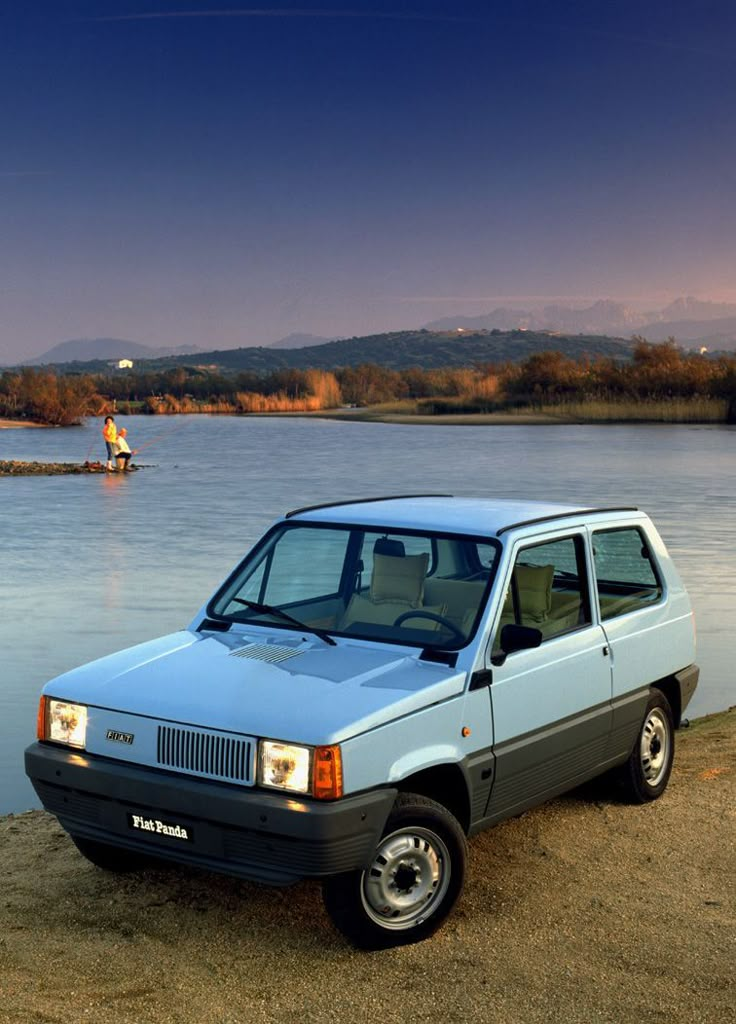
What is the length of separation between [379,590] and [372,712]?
4.70 ft

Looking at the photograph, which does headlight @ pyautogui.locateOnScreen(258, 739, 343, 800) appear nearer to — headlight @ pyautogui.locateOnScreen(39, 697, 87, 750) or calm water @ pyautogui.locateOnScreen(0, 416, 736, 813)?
headlight @ pyautogui.locateOnScreen(39, 697, 87, 750)

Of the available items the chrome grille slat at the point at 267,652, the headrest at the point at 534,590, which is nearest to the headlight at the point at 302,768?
the chrome grille slat at the point at 267,652

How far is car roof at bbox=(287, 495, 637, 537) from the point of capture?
637 centimetres

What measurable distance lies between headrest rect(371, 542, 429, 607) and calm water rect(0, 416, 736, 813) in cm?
296

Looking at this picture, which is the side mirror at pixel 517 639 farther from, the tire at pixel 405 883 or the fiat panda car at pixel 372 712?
the tire at pixel 405 883

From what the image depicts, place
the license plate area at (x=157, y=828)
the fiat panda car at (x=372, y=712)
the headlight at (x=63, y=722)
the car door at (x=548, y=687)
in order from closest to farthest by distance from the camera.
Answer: the fiat panda car at (x=372, y=712) → the license plate area at (x=157, y=828) → the headlight at (x=63, y=722) → the car door at (x=548, y=687)

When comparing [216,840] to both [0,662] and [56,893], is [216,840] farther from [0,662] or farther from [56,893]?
[0,662]

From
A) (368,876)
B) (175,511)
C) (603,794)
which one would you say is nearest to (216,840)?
(368,876)

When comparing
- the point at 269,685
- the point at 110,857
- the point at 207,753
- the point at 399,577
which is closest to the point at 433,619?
the point at 399,577

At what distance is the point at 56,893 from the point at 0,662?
5.92 meters

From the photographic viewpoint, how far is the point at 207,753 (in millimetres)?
5109

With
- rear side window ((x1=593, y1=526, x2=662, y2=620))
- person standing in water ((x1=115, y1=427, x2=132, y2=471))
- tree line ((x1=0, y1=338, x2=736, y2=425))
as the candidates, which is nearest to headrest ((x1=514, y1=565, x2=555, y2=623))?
rear side window ((x1=593, y1=526, x2=662, y2=620))

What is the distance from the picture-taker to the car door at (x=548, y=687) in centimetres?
586

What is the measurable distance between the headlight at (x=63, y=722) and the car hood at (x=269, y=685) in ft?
0.15
